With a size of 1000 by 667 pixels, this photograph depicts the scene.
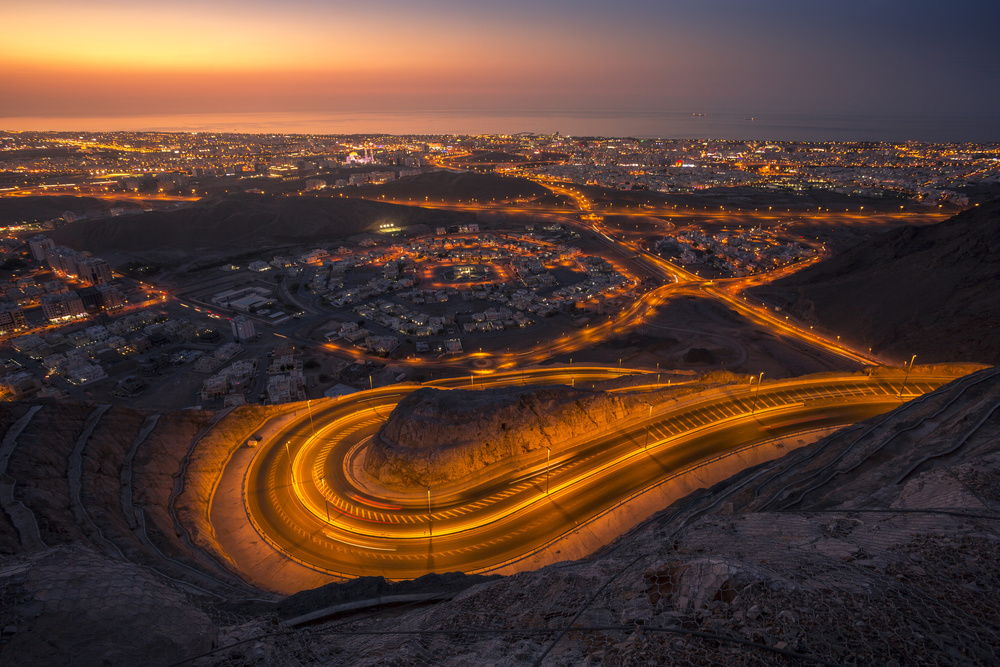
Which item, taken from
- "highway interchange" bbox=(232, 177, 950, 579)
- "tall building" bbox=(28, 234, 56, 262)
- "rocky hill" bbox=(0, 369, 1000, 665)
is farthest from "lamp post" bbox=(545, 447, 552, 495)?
"tall building" bbox=(28, 234, 56, 262)

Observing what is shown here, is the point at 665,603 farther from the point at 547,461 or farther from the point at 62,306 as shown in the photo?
the point at 62,306

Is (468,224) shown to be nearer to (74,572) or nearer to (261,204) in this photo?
(261,204)

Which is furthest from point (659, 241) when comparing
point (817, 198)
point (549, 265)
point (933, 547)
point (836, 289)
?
point (933, 547)

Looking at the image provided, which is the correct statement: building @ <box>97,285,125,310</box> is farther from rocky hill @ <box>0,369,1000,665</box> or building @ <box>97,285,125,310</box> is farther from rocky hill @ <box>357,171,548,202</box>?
rocky hill @ <box>357,171,548,202</box>

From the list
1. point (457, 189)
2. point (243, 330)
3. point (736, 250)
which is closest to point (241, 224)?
point (243, 330)

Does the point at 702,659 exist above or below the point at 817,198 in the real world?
below

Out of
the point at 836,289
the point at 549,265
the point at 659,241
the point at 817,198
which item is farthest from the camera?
the point at 817,198

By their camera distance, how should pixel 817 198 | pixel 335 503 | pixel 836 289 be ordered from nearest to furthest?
pixel 335 503 → pixel 836 289 → pixel 817 198
